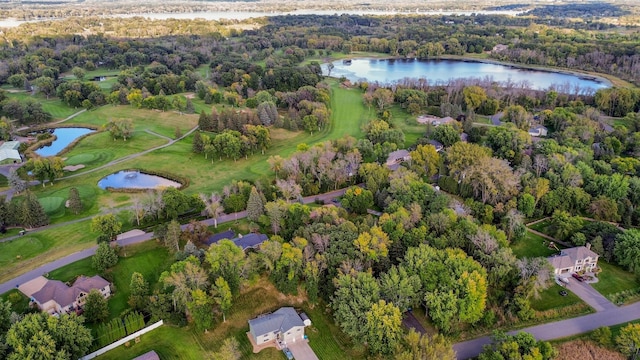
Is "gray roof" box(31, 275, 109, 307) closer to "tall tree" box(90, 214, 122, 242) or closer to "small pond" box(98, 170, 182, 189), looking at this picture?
"tall tree" box(90, 214, 122, 242)

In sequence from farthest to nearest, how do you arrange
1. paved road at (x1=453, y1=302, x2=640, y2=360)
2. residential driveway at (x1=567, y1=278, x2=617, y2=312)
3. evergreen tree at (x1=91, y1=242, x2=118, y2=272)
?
evergreen tree at (x1=91, y1=242, x2=118, y2=272), residential driveway at (x1=567, y1=278, x2=617, y2=312), paved road at (x1=453, y1=302, x2=640, y2=360)

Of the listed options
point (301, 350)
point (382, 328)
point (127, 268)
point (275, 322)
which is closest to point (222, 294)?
point (275, 322)

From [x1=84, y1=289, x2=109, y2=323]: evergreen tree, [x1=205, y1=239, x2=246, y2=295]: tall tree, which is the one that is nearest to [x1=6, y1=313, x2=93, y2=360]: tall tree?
[x1=84, y1=289, x2=109, y2=323]: evergreen tree

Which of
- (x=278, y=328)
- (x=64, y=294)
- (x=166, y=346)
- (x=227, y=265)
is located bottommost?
(x=166, y=346)

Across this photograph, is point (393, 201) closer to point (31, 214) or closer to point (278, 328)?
point (278, 328)

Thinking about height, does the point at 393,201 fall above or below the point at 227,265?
below

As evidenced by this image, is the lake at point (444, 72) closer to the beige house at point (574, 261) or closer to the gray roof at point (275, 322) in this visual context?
the beige house at point (574, 261)

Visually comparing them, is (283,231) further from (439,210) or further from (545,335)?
(545,335)
